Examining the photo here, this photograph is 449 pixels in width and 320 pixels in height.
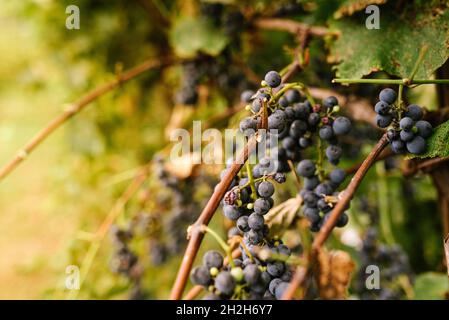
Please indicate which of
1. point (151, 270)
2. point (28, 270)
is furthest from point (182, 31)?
point (28, 270)

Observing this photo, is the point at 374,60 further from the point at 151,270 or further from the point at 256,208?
the point at 151,270

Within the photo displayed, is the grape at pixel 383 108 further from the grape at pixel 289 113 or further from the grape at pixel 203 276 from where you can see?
the grape at pixel 203 276

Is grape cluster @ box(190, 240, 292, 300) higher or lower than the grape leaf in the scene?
lower

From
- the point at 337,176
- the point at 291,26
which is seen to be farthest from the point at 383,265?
the point at 291,26

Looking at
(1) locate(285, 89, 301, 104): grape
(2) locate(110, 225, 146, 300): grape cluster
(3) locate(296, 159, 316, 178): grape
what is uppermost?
(1) locate(285, 89, 301, 104): grape

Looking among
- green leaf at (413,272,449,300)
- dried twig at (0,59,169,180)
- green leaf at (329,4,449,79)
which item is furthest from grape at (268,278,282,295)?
dried twig at (0,59,169,180)

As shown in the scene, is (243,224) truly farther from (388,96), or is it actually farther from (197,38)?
(197,38)

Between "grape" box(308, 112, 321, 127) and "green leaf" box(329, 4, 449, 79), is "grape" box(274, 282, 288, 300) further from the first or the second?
"green leaf" box(329, 4, 449, 79)
